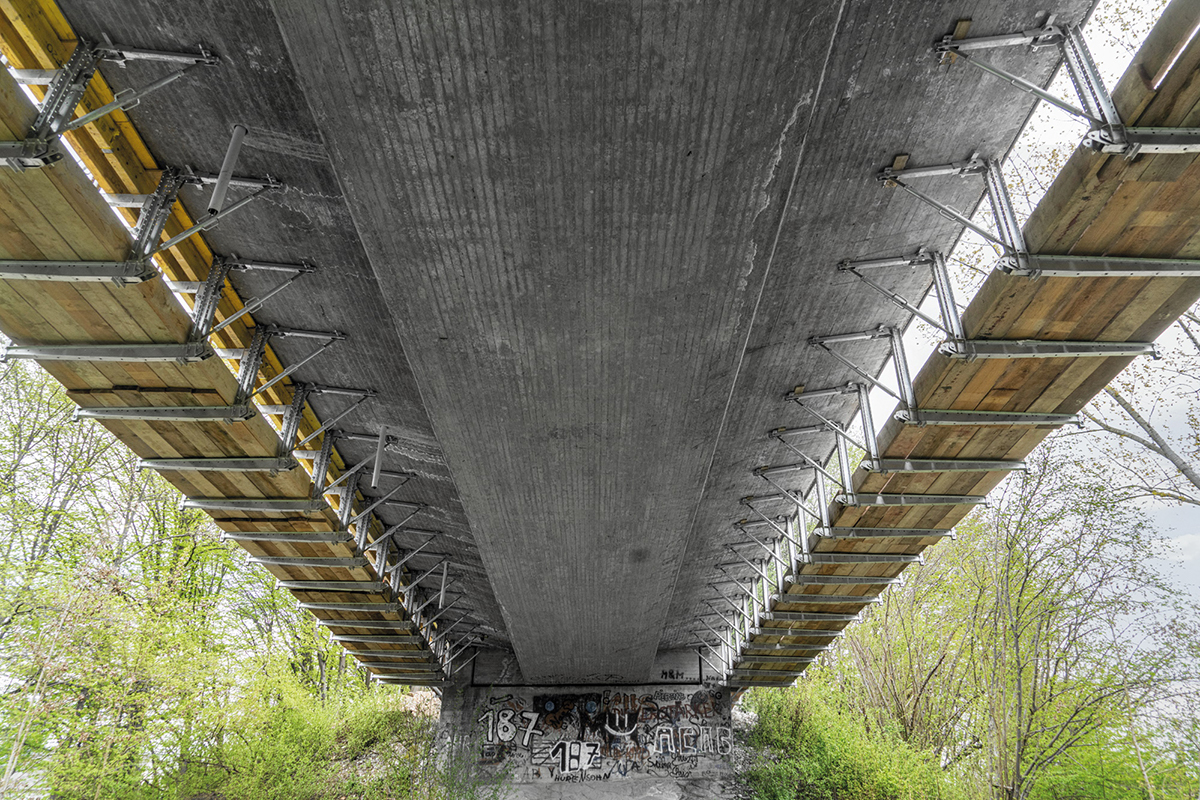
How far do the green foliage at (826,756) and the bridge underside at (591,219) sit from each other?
800 cm

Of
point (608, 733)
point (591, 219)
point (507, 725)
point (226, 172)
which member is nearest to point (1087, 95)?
point (591, 219)

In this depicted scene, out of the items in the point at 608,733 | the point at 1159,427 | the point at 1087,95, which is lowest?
the point at 608,733

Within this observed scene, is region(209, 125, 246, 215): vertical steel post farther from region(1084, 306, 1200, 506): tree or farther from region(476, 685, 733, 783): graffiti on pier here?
region(476, 685, 733, 783): graffiti on pier

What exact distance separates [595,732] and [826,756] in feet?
19.9

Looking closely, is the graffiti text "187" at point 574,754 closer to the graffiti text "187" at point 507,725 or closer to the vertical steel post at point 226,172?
the graffiti text "187" at point 507,725

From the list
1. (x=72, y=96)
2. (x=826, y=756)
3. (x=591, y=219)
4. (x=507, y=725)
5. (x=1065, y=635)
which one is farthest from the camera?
(x=507, y=725)

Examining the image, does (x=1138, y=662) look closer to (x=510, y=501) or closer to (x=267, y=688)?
(x=510, y=501)

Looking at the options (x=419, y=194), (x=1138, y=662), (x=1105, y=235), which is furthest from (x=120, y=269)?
(x=1138, y=662)

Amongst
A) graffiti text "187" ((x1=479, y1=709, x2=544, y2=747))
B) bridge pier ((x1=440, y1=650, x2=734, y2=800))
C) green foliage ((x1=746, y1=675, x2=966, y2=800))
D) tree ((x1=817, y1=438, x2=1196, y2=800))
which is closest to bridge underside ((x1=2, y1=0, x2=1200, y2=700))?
tree ((x1=817, y1=438, x2=1196, y2=800))

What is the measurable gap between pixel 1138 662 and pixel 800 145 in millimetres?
12071

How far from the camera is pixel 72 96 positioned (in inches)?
166

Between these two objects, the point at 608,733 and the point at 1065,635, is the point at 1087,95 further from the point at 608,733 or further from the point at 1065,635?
the point at 608,733

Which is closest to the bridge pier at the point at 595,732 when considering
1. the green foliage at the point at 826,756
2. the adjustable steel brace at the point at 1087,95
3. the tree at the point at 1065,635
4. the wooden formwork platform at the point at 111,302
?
the green foliage at the point at 826,756

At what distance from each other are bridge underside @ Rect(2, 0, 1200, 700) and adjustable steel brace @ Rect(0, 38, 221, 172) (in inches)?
4.2
